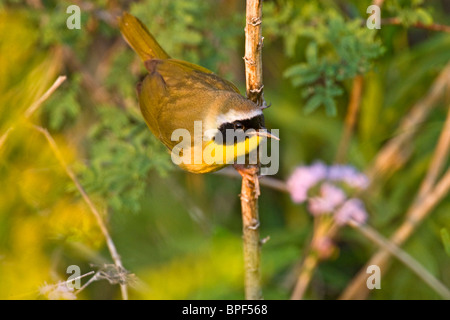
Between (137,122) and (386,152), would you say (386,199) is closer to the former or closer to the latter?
(386,152)

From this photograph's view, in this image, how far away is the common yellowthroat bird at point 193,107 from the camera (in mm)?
1870

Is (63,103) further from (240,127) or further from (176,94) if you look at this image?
(240,127)

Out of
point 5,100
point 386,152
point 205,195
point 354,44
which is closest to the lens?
point 5,100

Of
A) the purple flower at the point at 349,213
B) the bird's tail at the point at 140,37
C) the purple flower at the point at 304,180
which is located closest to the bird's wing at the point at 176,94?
the bird's tail at the point at 140,37

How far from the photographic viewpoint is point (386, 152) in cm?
309

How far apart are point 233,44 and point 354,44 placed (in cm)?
90

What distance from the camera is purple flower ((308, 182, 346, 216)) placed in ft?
8.57

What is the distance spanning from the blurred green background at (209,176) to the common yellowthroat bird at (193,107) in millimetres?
256

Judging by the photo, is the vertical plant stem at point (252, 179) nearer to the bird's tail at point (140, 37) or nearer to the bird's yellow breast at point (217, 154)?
the bird's yellow breast at point (217, 154)

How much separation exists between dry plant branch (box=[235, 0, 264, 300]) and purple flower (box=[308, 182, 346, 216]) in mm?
806

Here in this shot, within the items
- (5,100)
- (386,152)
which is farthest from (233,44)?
(5,100)

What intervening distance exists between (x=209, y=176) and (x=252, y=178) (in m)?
2.04

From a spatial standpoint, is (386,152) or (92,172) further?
(386,152)

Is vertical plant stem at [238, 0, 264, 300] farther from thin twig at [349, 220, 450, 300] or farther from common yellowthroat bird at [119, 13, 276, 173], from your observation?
thin twig at [349, 220, 450, 300]
